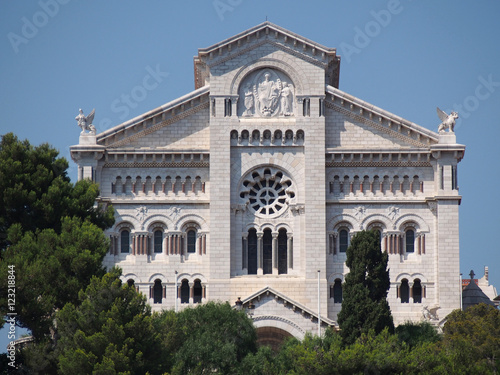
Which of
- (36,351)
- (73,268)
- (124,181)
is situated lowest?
(36,351)

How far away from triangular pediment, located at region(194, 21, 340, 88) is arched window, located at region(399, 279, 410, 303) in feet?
47.6

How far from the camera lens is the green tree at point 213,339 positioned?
65562 millimetres

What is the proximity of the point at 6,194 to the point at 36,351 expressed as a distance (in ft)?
30.7

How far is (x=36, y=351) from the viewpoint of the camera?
60.5m

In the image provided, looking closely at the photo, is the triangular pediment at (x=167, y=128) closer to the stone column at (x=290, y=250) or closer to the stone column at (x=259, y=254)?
the stone column at (x=259, y=254)

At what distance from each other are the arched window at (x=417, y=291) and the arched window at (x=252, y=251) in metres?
9.97

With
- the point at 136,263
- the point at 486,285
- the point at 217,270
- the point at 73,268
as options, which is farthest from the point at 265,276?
the point at 486,285

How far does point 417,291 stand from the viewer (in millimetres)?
79500

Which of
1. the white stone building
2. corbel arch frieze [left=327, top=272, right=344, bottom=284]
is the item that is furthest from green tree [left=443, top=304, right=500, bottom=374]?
corbel arch frieze [left=327, top=272, right=344, bottom=284]

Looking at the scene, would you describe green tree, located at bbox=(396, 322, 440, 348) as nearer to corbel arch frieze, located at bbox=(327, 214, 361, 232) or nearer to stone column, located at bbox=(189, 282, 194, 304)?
corbel arch frieze, located at bbox=(327, 214, 361, 232)

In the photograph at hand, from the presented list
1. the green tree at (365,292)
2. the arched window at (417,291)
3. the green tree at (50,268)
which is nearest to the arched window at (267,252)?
the arched window at (417,291)

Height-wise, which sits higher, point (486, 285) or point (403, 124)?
point (403, 124)

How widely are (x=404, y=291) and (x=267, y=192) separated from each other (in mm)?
10581

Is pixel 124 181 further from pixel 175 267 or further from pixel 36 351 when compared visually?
pixel 36 351
